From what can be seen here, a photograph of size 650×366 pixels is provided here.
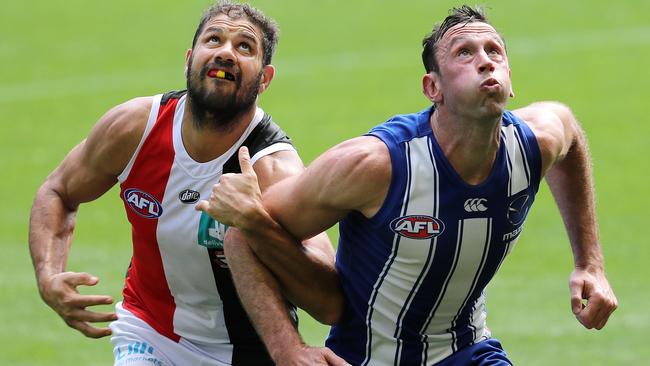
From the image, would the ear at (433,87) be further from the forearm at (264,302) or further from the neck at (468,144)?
the forearm at (264,302)

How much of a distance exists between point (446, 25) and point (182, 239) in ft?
5.28

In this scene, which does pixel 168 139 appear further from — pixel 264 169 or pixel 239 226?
pixel 239 226

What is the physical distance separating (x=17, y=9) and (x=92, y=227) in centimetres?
942

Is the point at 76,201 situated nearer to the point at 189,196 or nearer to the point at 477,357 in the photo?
the point at 189,196

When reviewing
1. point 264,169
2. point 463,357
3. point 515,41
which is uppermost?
point 515,41

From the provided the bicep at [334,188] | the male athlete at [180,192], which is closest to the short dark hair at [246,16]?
the male athlete at [180,192]

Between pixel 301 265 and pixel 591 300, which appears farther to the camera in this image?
pixel 591 300

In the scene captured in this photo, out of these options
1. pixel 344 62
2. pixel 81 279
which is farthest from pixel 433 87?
pixel 344 62

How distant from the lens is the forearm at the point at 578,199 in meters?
6.39

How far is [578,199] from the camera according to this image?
648 cm

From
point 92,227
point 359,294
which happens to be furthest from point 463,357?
point 92,227

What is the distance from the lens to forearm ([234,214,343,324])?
5656 mm

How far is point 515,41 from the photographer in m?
19.3

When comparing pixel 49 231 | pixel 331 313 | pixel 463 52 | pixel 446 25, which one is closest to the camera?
pixel 463 52
